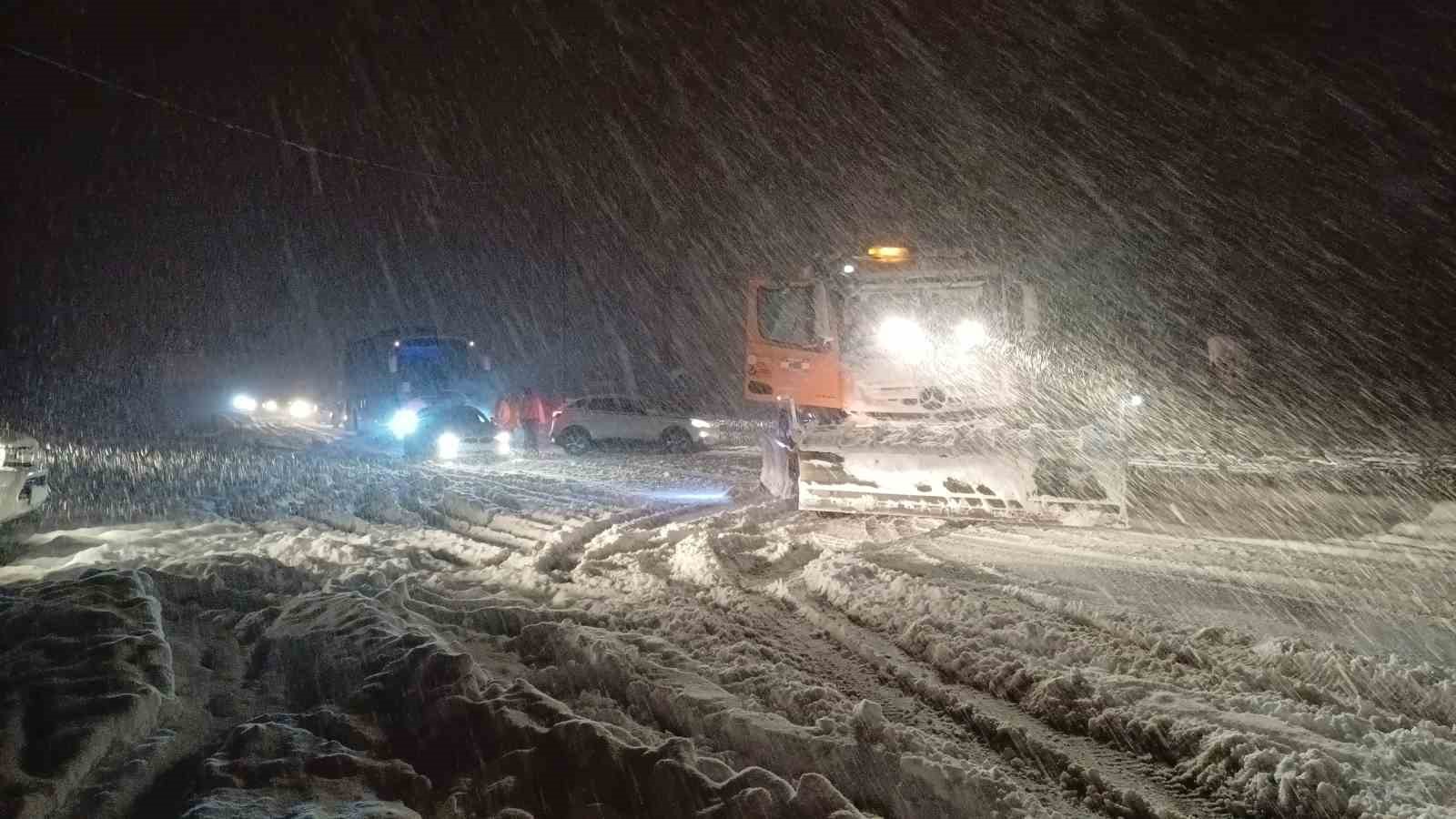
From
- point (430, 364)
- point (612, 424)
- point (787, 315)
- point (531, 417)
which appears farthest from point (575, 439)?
point (787, 315)

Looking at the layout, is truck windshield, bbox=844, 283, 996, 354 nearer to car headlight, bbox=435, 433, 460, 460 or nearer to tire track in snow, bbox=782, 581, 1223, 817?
tire track in snow, bbox=782, 581, 1223, 817

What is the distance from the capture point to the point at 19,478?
322 inches

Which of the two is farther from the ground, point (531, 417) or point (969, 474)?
point (531, 417)

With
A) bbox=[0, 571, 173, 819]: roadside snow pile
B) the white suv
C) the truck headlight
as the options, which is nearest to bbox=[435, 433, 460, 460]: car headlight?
the white suv

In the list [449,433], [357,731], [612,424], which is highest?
[612,424]

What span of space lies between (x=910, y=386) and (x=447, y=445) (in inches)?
547

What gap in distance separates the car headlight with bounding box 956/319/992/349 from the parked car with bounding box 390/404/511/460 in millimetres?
13699

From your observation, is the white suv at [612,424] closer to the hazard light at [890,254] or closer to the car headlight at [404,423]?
the car headlight at [404,423]

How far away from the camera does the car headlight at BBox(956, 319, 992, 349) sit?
11117mm

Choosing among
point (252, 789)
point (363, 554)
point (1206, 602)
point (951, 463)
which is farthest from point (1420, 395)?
point (252, 789)

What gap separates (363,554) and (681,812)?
19.5 ft

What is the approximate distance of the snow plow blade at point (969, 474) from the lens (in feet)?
31.2

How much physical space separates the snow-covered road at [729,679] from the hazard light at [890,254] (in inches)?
164

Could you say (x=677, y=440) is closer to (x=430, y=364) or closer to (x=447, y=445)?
(x=447, y=445)
